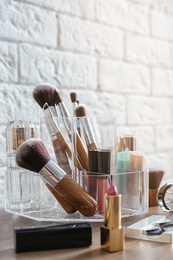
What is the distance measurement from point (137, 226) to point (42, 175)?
16 cm

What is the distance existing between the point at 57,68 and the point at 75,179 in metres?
0.36

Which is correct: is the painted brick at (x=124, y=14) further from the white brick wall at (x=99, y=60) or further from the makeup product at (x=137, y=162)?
the makeup product at (x=137, y=162)

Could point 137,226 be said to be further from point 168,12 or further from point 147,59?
point 168,12

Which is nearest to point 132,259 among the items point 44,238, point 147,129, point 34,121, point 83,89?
point 44,238

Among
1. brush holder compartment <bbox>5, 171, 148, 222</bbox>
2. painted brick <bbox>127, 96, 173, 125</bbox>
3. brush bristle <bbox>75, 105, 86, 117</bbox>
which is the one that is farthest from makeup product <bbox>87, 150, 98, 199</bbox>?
Result: painted brick <bbox>127, 96, 173, 125</bbox>

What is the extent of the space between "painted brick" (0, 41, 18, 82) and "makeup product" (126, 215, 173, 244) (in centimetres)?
40

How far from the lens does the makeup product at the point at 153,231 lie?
23.8 inches

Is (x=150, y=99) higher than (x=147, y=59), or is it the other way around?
(x=147, y=59)

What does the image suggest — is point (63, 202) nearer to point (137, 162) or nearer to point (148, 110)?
point (137, 162)

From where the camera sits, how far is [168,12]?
1.38 metres

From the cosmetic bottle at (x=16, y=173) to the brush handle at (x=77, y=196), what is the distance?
112mm

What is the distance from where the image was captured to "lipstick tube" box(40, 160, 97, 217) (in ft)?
2.24

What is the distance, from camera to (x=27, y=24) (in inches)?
37.5

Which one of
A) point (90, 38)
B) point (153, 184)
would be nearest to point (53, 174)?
point (153, 184)
